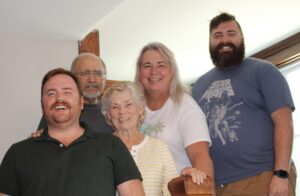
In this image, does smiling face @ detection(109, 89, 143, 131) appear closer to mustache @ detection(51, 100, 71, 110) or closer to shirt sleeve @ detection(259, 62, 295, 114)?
mustache @ detection(51, 100, 71, 110)

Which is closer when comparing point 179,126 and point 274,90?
point 179,126

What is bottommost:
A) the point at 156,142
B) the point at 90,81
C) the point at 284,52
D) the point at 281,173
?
the point at 281,173

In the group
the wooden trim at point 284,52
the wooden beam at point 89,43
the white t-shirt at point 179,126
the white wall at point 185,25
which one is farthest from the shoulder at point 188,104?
the wooden trim at point 284,52

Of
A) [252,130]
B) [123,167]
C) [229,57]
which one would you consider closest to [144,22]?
[229,57]

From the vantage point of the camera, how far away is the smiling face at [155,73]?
78.5 inches

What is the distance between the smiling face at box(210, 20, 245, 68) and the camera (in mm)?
2303

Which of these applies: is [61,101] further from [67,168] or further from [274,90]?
[274,90]

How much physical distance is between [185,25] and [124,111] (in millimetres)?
2251

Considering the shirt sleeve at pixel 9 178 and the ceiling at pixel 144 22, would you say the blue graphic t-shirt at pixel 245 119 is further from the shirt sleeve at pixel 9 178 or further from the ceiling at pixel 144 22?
the shirt sleeve at pixel 9 178

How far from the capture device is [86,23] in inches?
89.2

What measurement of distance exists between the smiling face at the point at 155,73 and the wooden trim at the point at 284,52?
255cm

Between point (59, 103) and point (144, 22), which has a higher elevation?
point (144, 22)

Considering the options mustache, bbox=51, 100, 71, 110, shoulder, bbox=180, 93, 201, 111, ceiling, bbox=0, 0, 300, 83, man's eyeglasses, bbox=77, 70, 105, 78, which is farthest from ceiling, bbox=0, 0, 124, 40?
mustache, bbox=51, 100, 71, 110

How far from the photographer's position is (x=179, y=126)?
1846mm
